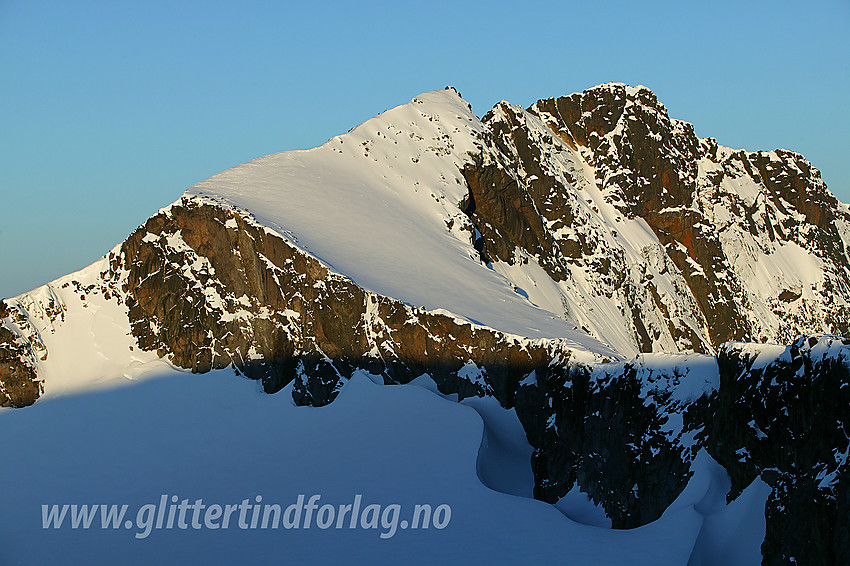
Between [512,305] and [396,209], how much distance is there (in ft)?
43.1

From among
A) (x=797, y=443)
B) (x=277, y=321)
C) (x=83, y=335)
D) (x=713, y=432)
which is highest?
(x=277, y=321)

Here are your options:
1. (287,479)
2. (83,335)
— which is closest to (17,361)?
(83,335)

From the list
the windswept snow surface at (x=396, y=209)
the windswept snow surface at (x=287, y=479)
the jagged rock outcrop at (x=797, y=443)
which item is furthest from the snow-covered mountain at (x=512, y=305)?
the windswept snow surface at (x=287, y=479)

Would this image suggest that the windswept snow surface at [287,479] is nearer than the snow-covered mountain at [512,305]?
Yes

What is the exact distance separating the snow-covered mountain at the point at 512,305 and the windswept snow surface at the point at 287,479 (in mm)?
2073

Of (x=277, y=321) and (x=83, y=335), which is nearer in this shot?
(x=277, y=321)

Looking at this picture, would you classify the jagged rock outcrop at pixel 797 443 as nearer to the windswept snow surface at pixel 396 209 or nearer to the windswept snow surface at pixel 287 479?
the windswept snow surface at pixel 287 479

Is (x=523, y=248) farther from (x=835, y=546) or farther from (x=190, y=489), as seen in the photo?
(x=835, y=546)

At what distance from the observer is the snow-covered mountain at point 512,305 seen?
34031 millimetres

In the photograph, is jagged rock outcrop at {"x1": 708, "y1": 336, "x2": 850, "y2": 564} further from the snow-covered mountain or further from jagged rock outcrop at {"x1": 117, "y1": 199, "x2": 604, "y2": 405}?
jagged rock outcrop at {"x1": 117, "y1": 199, "x2": 604, "y2": 405}

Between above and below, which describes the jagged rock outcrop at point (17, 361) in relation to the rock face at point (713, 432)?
below

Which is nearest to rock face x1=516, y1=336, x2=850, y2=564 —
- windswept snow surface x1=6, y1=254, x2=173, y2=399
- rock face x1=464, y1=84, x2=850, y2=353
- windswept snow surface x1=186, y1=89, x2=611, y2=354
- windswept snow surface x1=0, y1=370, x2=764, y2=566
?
windswept snow surface x1=0, y1=370, x2=764, y2=566

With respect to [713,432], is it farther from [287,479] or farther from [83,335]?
[83,335]

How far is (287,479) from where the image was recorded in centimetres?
4050
